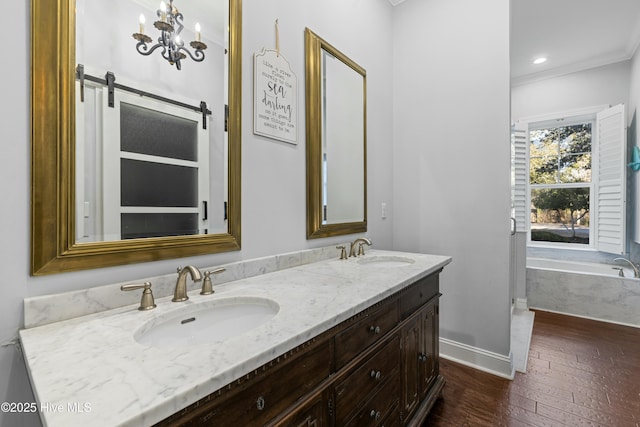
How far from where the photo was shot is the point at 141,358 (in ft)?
2.03

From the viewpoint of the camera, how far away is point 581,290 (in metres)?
3.12

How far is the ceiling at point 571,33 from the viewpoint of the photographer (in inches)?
104

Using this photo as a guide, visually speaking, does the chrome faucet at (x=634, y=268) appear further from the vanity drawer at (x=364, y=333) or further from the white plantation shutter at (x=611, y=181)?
the vanity drawer at (x=364, y=333)

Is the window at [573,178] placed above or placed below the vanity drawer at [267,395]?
above

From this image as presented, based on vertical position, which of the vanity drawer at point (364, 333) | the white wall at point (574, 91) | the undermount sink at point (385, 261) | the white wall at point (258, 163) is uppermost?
the white wall at point (574, 91)

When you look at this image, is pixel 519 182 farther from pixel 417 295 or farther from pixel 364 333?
pixel 364 333

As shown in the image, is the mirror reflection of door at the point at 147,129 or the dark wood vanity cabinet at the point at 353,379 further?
the mirror reflection of door at the point at 147,129

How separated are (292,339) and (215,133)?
3.08ft

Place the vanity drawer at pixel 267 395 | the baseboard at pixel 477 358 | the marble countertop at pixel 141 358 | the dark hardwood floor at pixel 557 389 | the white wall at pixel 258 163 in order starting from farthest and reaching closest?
the baseboard at pixel 477 358
the dark hardwood floor at pixel 557 389
the white wall at pixel 258 163
the vanity drawer at pixel 267 395
the marble countertop at pixel 141 358

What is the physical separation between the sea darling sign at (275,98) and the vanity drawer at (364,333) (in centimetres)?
100

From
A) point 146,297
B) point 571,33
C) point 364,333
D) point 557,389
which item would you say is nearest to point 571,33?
point 571,33

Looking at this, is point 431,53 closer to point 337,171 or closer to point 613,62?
point 337,171

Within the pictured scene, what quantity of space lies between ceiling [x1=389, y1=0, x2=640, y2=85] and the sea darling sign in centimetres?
171

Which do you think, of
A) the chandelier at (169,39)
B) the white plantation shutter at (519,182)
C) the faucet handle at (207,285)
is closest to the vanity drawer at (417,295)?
the faucet handle at (207,285)
